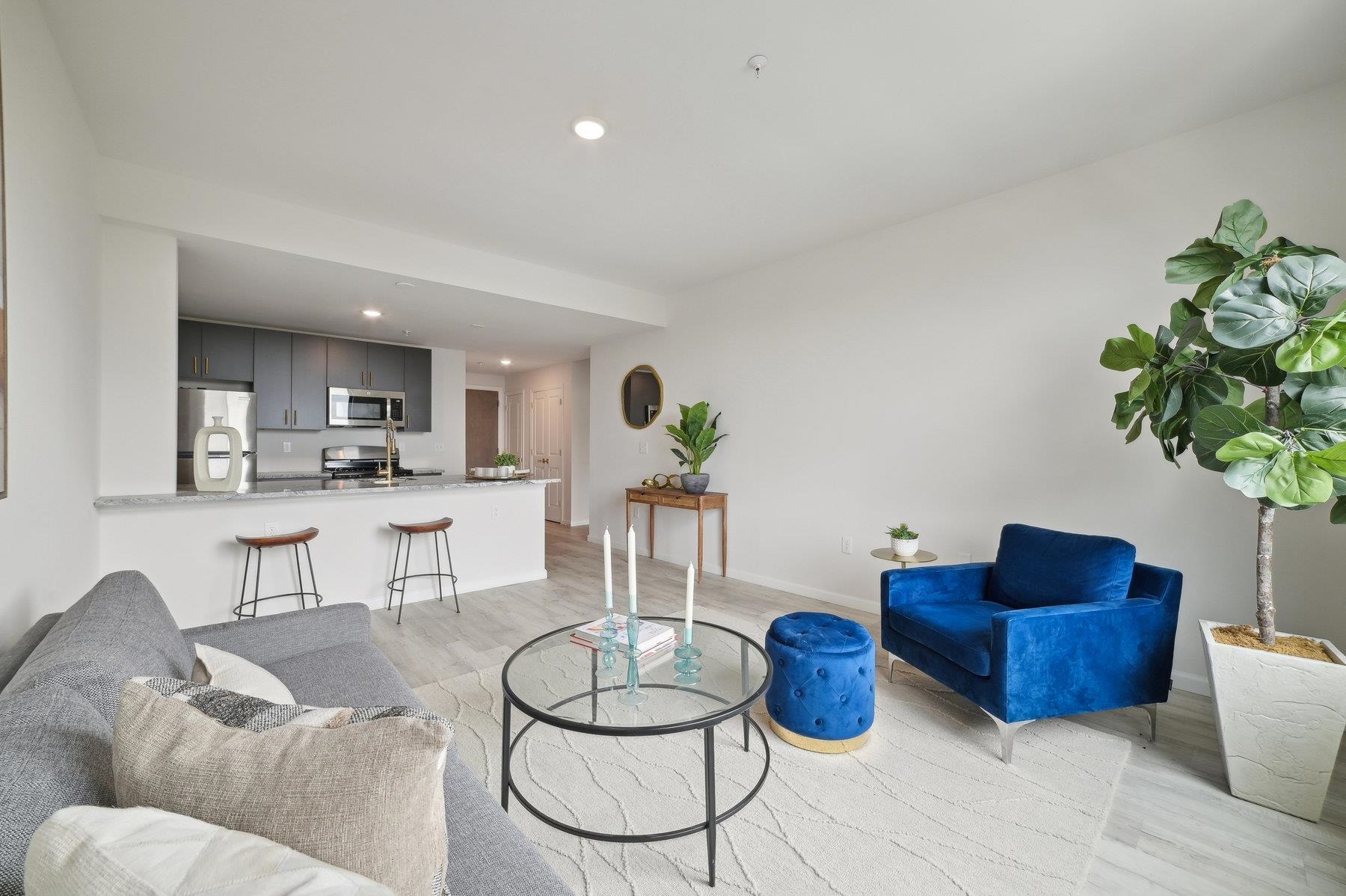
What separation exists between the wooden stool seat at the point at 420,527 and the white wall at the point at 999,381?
2.18 m

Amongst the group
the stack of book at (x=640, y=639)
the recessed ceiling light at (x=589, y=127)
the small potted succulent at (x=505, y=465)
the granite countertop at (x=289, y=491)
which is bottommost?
the stack of book at (x=640, y=639)

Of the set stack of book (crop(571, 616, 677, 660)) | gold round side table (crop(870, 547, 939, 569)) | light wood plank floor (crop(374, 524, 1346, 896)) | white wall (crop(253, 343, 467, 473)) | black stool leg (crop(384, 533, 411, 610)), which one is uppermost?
white wall (crop(253, 343, 467, 473))

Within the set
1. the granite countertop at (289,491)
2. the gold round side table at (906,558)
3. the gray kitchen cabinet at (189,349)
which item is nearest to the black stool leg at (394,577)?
the granite countertop at (289,491)

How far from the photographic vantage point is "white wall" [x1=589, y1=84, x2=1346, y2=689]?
2.63 meters

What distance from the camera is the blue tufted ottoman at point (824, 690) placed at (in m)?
2.17

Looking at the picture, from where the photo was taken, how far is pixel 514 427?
365 inches

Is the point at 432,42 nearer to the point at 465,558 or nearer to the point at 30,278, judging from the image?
the point at 30,278

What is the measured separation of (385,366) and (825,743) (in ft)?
19.0

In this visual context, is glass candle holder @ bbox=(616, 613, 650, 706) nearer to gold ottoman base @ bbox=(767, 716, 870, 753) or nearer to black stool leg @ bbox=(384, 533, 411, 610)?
gold ottoman base @ bbox=(767, 716, 870, 753)

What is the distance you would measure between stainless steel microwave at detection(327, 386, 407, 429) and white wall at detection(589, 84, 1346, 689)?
337cm

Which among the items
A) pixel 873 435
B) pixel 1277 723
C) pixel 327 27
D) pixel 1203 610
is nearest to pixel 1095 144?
pixel 873 435

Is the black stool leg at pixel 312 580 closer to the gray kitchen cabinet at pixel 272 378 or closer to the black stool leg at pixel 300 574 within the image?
the black stool leg at pixel 300 574

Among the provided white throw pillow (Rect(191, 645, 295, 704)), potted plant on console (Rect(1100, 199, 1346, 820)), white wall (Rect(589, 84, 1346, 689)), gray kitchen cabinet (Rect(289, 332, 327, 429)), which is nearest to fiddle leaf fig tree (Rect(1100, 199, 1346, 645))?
potted plant on console (Rect(1100, 199, 1346, 820))

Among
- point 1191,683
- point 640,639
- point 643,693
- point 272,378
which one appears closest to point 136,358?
point 272,378
